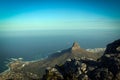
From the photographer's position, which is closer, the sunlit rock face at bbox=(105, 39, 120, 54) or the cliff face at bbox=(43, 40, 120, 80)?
the cliff face at bbox=(43, 40, 120, 80)

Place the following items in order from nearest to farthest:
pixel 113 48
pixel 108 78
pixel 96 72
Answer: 1. pixel 108 78
2. pixel 96 72
3. pixel 113 48

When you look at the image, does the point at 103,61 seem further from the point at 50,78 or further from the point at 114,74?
the point at 50,78

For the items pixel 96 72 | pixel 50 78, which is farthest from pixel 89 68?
pixel 50 78

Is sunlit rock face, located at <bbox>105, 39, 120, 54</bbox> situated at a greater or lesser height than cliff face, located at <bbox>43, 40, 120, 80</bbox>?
greater

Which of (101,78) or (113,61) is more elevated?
(113,61)

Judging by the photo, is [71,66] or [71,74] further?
[71,66]

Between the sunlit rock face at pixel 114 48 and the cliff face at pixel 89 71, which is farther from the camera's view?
the sunlit rock face at pixel 114 48

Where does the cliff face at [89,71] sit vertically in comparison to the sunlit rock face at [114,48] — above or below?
below

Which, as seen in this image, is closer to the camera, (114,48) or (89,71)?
(89,71)

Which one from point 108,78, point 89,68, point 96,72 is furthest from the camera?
point 89,68

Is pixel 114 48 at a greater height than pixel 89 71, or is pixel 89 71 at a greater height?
pixel 114 48
